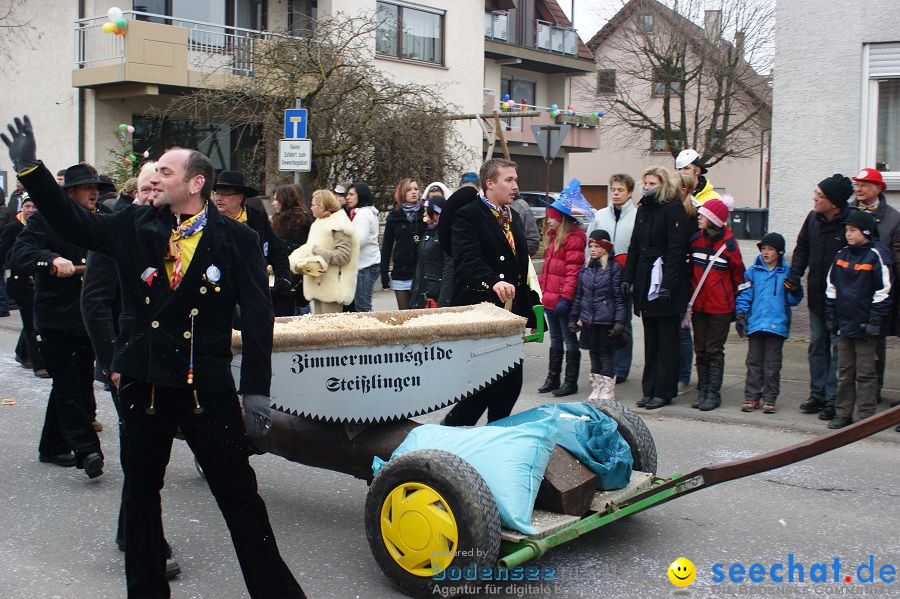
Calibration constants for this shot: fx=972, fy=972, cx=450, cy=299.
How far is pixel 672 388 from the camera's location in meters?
8.54

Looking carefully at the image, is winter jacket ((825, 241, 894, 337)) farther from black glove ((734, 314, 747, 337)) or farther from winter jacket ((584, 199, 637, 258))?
winter jacket ((584, 199, 637, 258))

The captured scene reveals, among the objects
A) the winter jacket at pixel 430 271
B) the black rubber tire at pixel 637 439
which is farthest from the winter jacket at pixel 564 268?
the black rubber tire at pixel 637 439

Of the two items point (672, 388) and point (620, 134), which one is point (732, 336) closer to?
point (672, 388)

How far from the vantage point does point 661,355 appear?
27.9ft

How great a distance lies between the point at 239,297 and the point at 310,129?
54.6ft

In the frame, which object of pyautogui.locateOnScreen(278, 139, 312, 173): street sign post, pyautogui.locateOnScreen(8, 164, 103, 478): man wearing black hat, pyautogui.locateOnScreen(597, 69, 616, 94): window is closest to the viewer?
pyautogui.locateOnScreen(8, 164, 103, 478): man wearing black hat

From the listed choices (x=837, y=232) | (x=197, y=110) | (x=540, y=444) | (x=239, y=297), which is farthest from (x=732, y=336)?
(x=197, y=110)

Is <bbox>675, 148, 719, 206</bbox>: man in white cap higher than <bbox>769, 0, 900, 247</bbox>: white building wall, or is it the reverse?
<bbox>769, 0, 900, 247</bbox>: white building wall

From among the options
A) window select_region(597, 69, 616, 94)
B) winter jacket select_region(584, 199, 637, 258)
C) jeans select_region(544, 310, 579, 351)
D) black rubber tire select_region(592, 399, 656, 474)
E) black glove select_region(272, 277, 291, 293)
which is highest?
window select_region(597, 69, 616, 94)

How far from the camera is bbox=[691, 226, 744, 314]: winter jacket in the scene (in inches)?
332

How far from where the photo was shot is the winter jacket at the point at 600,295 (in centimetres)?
877

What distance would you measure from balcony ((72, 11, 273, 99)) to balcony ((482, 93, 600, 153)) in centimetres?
1368

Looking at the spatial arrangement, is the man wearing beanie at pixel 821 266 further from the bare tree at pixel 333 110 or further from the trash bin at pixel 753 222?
the trash bin at pixel 753 222

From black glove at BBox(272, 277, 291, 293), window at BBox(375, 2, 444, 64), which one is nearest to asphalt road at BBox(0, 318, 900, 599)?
black glove at BBox(272, 277, 291, 293)
